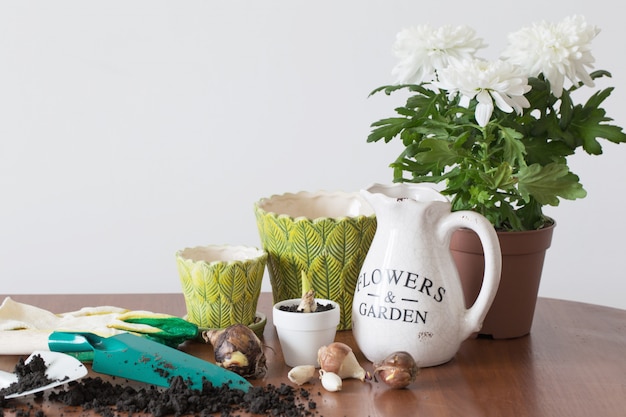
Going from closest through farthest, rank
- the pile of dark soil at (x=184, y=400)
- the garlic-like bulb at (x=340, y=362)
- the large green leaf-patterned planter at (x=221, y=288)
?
the pile of dark soil at (x=184, y=400) → the garlic-like bulb at (x=340, y=362) → the large green leaf-patterned planter at (x=221, y=288)

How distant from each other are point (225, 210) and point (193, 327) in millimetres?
1318

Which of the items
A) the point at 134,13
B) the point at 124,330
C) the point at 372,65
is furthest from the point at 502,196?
the point at 134,13

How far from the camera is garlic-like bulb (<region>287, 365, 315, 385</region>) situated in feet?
4.14

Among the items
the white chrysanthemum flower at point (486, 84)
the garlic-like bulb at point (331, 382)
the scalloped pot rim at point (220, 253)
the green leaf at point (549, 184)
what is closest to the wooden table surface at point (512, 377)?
the garlic-like bulb at point (331, 382)

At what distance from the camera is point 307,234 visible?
1.43 m

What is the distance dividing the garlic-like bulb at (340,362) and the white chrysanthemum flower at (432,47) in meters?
0.43

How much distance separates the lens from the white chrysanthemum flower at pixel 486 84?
1312 mm

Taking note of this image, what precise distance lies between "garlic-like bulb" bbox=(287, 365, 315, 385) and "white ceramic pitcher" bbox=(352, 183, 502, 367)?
105 millimetres

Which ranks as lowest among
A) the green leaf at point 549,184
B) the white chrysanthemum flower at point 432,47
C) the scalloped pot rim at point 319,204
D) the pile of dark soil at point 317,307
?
the pile of dark soil at point 317,307

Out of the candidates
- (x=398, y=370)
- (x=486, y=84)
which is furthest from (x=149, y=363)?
(x=486, y=84)

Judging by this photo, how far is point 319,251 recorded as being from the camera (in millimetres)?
1444

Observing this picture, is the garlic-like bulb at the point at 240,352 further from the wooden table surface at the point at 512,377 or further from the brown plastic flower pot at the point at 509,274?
the brown plastic flower pot at the point at 509,274

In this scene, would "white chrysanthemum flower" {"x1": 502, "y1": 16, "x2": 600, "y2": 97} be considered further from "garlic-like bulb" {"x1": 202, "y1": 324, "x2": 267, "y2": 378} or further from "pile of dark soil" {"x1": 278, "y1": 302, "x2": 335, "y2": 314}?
"garlic-like bulb" {"x1": 202, "y1": 324, "x2": 267, "y2": 378}

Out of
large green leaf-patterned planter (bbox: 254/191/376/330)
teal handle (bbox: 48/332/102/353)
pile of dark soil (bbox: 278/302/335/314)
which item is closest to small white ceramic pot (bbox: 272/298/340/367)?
pile of dark soil (bbox: 278/302/335/314)
